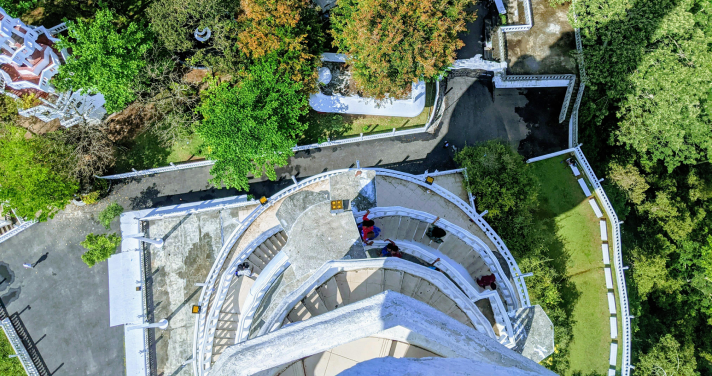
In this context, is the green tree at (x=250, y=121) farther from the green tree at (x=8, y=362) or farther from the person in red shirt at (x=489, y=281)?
the green tree at (x=8, y=362)

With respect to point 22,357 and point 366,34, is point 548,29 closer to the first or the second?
point 366,34

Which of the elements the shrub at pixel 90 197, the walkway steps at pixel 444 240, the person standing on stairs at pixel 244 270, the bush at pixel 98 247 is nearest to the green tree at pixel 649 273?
the walkway steps at pixel 444 240

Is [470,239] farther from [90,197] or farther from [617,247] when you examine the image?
[90,197]

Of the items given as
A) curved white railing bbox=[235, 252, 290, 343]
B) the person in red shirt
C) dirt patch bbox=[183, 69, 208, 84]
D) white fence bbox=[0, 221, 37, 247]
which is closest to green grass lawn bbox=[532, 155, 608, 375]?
the person in red shirt

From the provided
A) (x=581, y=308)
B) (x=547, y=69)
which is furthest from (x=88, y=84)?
(x=581, y=308)

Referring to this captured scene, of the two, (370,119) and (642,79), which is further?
(370,119)

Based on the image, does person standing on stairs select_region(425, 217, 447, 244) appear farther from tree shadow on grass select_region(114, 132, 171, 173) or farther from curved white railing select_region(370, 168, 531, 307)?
tree shadow on grass select_region(114, 132, 171, 173)
